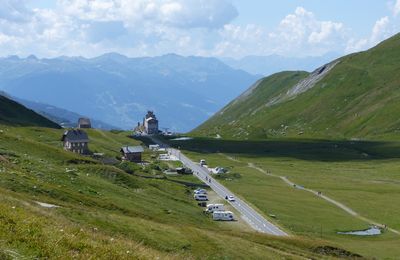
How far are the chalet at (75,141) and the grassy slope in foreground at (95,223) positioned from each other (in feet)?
199

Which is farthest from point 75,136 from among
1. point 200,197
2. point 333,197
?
point 333,197

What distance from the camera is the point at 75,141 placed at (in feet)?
557

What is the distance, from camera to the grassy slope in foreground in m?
18.5

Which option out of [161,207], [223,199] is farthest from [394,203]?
[161,207]

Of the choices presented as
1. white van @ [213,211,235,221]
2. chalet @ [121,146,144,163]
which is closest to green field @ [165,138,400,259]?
white van @ [213,211,235,221]

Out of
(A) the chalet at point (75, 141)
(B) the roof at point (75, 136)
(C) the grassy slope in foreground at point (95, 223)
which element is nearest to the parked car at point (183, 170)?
(A) the chalet at point (75, 141)

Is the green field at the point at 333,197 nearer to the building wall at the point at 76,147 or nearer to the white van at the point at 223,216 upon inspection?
the white van at the point at 223,216

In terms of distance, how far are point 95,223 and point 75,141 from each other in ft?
435

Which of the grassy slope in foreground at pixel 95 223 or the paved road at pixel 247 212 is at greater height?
the grassy slope in foreground at pixel 95 223

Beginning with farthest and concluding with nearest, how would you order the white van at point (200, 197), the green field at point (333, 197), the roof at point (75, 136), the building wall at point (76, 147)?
the roof at point (75, 136) < the building wall at point (76, 147) < the white van at point (200, 197) < the green field at point (333, 197)

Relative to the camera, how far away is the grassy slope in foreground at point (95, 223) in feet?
60.6

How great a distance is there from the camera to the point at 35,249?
16562 mm

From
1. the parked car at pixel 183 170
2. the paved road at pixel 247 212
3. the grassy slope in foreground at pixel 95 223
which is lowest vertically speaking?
the paved road at pixel 247 212

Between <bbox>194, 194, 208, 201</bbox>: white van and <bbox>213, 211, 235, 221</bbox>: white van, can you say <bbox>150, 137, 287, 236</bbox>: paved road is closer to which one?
<bbox>213, 211, 235, 221</bbox>: white van
